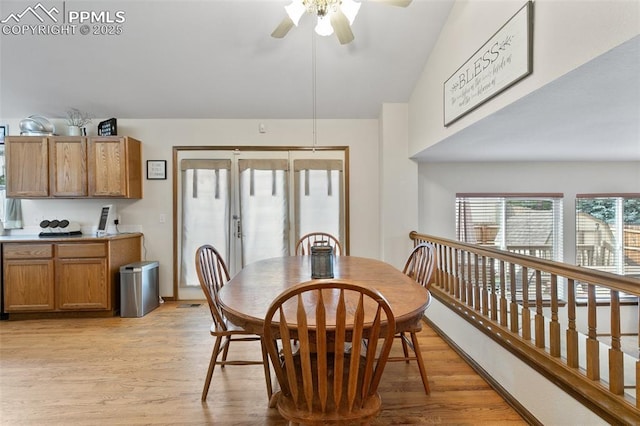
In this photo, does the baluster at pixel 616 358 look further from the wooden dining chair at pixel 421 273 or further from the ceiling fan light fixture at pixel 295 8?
the ceiling fan light fixture at pixel 295 8

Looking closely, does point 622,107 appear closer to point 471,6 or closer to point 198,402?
point 471,6

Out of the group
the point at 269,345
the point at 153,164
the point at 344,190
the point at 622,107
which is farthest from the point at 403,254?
the point at 153,164

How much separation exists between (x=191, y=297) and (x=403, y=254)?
8.92 feet

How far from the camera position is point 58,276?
3363 mm

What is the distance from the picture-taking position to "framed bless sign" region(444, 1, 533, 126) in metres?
1.73

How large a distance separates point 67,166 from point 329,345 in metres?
3.92

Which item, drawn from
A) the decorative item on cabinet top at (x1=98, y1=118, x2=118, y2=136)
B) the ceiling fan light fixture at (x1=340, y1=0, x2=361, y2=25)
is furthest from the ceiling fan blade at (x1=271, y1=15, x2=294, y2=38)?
the decorative item on cabinet top at (x1=98, y1=118, x2=118, y2=136)

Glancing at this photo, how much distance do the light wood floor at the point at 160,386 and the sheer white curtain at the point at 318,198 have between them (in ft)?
5.45

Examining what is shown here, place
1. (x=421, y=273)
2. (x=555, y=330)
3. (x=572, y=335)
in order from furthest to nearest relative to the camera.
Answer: (x=421, y=273), (x=555, y=330), (x=572, y=335)

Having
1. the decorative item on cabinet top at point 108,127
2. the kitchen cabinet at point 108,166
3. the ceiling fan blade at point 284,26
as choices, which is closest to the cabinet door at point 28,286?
the kitchen cabinet at point 108,166

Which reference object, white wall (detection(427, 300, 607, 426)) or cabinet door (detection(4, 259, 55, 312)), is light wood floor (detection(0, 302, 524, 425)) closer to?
white wall (detection(427, 300, 607, 426))

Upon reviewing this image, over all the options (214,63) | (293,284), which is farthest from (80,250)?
(293,284)

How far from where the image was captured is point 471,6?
2361 mm

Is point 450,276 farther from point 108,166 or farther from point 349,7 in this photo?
point 108,166
